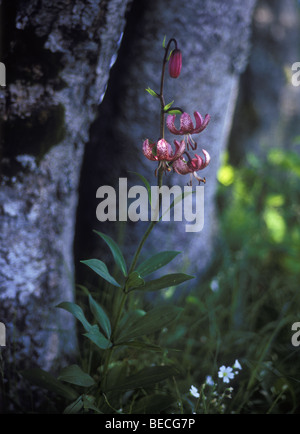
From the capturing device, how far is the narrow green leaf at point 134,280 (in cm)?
85

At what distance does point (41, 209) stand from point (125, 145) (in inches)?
18.8

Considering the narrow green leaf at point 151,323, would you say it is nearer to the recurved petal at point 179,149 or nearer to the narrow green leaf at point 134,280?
the narrow green leaf at point 134,280

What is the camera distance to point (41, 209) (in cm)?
115

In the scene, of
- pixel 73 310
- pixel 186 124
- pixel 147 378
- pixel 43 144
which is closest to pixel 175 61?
pixel 186 124

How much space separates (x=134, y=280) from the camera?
868 millimetres

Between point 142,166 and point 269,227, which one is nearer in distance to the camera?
point 142,166

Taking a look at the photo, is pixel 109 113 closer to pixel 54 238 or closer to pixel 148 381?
pixel 54 238

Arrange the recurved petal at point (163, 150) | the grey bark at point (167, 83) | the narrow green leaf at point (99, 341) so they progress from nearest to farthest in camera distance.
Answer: the recurved petal at point (163, 150) → the narrow green leaf at point (99, 341) → the grey bark at point (167, 83)

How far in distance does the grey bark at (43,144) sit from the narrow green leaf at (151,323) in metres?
0.35

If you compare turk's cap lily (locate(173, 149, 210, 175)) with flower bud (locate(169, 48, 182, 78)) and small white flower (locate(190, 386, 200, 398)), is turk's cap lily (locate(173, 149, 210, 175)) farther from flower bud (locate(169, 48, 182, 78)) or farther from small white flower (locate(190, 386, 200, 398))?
small white flower (locate(190, 386, 200, 398))

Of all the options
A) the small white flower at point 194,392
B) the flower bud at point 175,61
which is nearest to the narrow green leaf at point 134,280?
the small white flower at point 194,392

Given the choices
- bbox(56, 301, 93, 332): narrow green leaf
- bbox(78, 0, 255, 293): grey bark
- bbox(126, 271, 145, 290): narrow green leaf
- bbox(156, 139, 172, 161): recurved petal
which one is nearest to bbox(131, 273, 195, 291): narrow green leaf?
bbox(126, 271, 145, 290): narrow green leaf

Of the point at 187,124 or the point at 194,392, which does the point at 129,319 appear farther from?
the point at 187,124

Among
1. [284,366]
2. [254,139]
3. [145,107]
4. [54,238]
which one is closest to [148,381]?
Result: [54,238]
